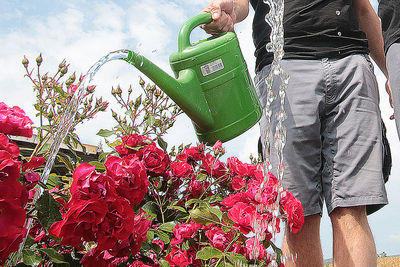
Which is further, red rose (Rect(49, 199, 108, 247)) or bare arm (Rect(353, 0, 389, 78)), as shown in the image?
bare arm (Rect(353, 0, 389, 78))

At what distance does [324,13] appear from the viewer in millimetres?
1648

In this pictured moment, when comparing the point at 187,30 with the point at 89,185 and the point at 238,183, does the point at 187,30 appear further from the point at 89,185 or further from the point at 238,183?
the point at 89,185

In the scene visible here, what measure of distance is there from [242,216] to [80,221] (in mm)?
421

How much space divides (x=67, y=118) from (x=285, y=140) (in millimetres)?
835

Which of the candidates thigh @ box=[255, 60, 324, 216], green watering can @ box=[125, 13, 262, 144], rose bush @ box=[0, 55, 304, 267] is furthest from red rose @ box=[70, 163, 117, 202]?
thigh @ box=[255, 60, 324, 216]

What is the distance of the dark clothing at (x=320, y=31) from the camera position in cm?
161

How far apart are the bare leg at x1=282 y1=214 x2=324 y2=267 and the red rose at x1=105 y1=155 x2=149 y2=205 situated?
2.90 ft

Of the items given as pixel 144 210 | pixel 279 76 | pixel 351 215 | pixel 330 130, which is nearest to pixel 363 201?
pixel 351 215

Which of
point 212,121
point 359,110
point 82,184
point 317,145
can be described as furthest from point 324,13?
point 82,184

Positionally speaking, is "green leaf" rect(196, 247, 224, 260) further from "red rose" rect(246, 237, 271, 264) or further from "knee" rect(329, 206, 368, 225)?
"knee" rect(329, 206, 368, 225)

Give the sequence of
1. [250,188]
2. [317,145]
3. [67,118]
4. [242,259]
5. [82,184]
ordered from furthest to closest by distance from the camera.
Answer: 1. [317,145]
2. [67,118]
3. [250,188]
4. [242,259]
5. [82,184]

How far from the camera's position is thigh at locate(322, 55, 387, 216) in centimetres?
146

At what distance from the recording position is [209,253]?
968 mm

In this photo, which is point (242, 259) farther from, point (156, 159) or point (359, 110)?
point (359, 110)
